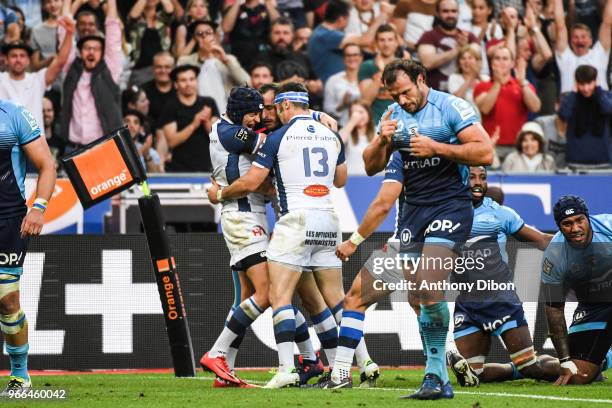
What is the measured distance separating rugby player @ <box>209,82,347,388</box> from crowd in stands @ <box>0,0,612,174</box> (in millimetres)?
5035

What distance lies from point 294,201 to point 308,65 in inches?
305

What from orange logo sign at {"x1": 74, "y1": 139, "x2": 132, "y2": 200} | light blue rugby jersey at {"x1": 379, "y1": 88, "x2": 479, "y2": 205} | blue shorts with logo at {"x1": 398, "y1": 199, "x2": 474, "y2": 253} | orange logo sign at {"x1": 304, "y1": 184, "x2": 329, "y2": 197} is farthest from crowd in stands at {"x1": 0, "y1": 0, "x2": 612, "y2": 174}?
blue shorts with logo at {"x1": 398, "y1": 199, "x2": 474, "y2": 253}

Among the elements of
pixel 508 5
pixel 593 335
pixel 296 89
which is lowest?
pixel 593 335

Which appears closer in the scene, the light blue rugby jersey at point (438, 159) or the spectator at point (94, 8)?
the light blue rugby jersey at point (438, 159)

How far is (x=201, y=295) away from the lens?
1345 centimetres

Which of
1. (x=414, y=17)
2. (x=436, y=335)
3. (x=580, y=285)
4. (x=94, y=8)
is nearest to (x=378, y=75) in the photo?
(x=414, y=17)

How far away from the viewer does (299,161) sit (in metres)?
10.3

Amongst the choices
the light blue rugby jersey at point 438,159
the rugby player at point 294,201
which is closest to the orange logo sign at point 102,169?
the rugby player at point 294,201

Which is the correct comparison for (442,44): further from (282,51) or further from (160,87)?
(160,87)

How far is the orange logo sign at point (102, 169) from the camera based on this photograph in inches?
460

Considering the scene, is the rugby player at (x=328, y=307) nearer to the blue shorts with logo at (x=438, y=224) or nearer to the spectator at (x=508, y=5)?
the blue shorts with logo at (x=438, y=224)

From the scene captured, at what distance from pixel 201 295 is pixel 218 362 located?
289 centimetres

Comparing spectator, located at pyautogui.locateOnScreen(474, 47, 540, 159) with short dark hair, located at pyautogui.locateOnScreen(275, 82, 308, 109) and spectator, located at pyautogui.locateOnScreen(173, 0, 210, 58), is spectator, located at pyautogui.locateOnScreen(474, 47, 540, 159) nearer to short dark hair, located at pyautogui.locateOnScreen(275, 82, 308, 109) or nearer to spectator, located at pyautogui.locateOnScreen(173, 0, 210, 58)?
spectator, located at pyautogui.locateOnScreen(173, 0, 210, 58)

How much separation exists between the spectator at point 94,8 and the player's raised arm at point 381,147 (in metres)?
9.07
